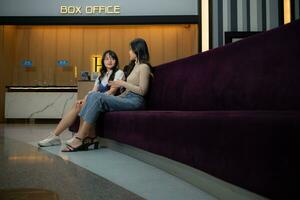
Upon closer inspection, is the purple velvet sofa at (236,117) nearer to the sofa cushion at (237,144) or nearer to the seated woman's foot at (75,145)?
the sofa cushion at (237,144)

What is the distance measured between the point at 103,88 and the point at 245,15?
282cm

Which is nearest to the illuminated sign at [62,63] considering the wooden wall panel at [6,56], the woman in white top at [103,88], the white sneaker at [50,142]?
the wooden wall panel at [6,56]

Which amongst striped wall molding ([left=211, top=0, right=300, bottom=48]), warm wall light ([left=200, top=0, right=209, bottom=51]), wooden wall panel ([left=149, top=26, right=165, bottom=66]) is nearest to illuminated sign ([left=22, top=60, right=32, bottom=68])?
wooden wall panel ([left=149, top=26, right=165, bottom=66])

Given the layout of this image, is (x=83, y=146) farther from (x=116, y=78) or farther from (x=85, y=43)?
(x=85, y=43)

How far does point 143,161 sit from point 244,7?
3659mm

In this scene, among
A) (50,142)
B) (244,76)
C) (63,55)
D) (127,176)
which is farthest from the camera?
(63,55)

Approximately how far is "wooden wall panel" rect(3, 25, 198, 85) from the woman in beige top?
7.17 m

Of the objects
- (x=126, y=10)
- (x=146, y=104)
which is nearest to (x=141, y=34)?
(x=126, y=10)

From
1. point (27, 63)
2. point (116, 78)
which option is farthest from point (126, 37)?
point (116, 78)

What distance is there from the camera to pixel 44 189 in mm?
1702

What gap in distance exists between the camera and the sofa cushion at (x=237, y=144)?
3.31 feet

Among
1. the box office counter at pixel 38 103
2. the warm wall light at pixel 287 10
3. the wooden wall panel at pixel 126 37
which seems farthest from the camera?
the wooden wall panel at pixel 126 37

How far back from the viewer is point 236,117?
127cm

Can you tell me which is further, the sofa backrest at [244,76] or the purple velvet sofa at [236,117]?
the sofa backrest at [244,76]
